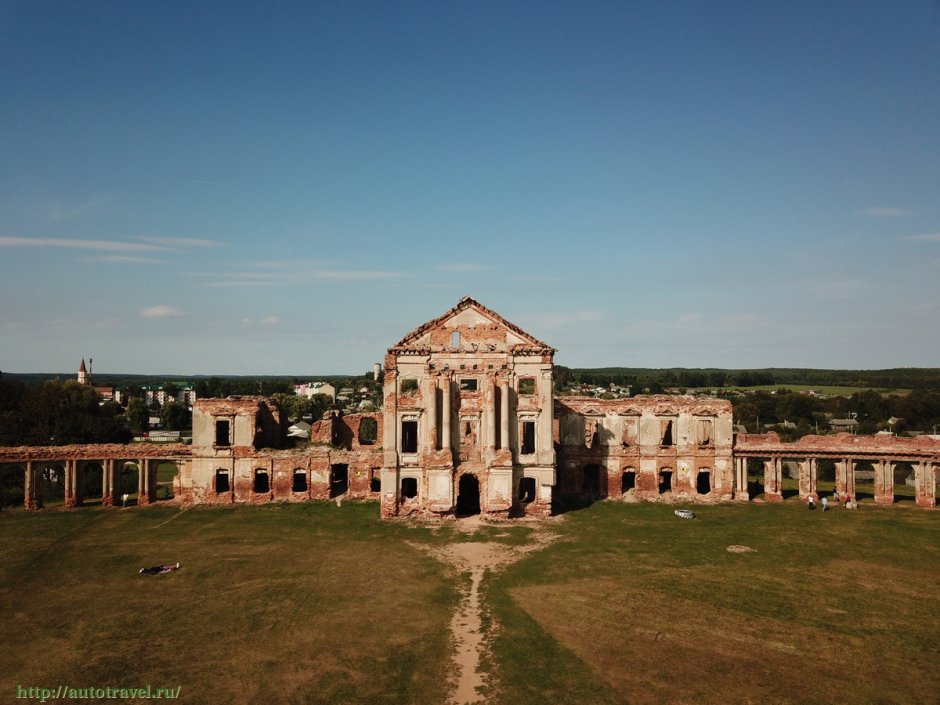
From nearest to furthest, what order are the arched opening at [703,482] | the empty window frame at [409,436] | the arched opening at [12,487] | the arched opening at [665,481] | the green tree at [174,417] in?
the empty window frame at [409,436], the arched opening at [12,487], the arched opening at [665,481], the arched opening at [703,482], the green tree at [174,417]

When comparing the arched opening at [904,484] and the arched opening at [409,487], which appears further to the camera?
the arched opening at [904,484]

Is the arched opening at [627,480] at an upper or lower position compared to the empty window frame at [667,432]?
lower

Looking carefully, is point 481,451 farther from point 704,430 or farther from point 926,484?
point 926,484

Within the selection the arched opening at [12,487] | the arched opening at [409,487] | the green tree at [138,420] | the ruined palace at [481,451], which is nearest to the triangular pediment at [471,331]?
the ruined palace at [481,451]

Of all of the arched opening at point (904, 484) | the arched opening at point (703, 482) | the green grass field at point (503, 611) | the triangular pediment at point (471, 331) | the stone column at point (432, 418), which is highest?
the triangular pediment at point (471, 331)

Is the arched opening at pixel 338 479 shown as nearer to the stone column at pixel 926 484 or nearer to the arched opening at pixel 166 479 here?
the arched opening at pixel 166 479

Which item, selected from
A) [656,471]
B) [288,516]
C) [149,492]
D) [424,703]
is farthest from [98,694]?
[656,471]

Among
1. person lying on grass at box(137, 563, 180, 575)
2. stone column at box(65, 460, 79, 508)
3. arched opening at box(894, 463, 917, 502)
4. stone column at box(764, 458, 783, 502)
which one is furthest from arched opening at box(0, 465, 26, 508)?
arched opening at box(894, 463, 917, 502)
